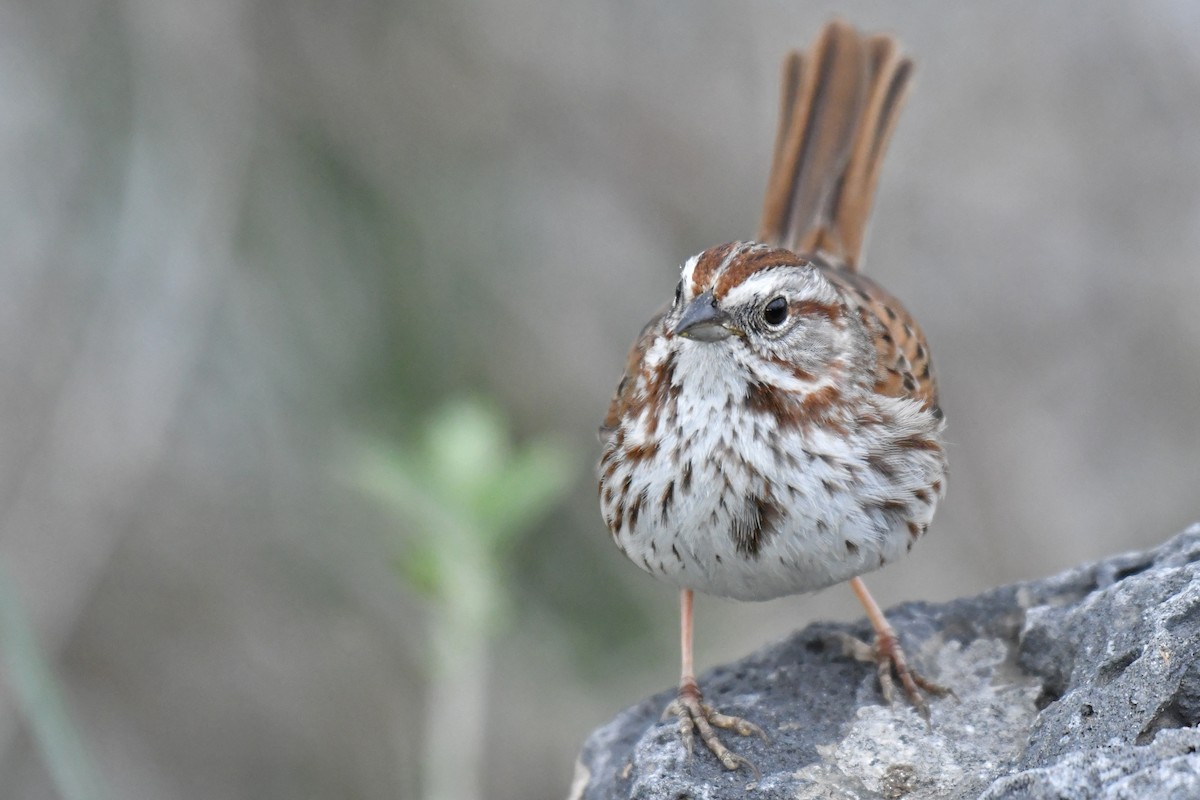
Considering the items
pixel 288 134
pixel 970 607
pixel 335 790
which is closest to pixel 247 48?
pixel 288 134

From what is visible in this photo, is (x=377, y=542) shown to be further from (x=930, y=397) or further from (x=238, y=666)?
(x=930, y=397)

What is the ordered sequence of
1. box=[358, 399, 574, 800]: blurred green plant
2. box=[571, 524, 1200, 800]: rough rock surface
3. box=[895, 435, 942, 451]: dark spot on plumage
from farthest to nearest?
box=[358, 399, 574, 800]: blurred green plant, box=[895, 435, 942, 451]: dark spot on plumage, box=[571, 524, 1200, 800]: rough rock surface

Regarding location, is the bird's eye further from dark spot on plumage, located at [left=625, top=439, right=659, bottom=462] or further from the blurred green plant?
the blurred green plant

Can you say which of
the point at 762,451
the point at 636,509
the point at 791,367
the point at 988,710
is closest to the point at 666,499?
the point at 636,509

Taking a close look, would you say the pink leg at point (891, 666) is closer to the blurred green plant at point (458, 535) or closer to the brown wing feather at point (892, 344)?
the brown wing feather at point (892, 344)

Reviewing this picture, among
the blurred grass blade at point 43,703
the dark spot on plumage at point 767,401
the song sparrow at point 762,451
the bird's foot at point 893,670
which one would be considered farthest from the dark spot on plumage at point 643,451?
the blurred grass blade at point 43,703

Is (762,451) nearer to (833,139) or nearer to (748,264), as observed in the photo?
(748,264)

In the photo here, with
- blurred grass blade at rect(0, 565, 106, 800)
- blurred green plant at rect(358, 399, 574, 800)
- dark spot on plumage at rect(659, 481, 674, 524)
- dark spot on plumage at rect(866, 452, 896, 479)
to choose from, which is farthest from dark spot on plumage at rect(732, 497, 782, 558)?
blurred grass blade at rect(0, 565, 106, 800)
